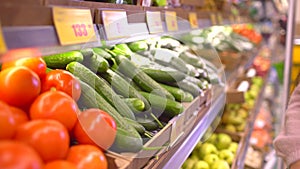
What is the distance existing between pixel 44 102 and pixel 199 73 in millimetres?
1228

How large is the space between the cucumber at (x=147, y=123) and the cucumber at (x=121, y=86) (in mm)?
62

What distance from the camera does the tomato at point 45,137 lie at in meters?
0.71

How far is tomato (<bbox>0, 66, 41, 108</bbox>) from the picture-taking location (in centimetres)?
79

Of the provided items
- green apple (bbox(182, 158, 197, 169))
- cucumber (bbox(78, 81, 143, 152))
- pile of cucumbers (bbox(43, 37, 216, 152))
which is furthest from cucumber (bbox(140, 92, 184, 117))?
green apple (bbox(182, 158, 197, 169))

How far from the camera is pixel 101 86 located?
1.20 metres

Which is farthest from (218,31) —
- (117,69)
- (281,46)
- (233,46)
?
(281,46)

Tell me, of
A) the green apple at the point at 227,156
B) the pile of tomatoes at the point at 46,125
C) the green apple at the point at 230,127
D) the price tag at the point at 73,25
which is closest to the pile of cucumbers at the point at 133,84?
the pile of tomatoes at the point at 46,125

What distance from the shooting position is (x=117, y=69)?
1363 mm

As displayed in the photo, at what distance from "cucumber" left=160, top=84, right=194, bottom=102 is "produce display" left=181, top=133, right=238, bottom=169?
540mm

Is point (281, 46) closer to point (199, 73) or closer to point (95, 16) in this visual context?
point (199, 73)

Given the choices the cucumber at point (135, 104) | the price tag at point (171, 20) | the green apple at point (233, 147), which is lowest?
the green apple at point (233, 147)

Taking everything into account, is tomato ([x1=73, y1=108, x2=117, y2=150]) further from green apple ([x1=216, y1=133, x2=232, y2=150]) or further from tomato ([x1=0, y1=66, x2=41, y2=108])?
green apple ([x1=216, y1=133, x2=232, y2=150])

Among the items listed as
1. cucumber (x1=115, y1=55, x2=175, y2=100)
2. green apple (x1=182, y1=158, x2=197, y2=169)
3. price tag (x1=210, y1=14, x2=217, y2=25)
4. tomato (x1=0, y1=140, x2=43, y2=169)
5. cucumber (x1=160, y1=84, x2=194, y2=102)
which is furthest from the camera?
price tag (x1=210, y1=14, x2=217, y2=25)

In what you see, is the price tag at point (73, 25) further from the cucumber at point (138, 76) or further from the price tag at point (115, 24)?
the cucumber at point (138, 76)
